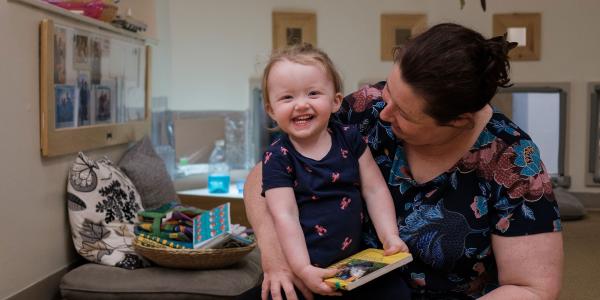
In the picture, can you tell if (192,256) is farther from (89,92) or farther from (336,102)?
(336,102)

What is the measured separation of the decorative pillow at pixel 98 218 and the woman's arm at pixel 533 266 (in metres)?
1.56

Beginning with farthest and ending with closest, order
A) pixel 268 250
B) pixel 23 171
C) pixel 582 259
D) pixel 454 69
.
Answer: pixel 582 259, pixel 23 171, pixel 268 250, pixel 454 69

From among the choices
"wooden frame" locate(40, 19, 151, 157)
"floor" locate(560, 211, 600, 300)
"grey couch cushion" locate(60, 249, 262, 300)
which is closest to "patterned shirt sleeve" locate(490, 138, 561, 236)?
"grey couch cushion" locate(60, 249, 262, 300)

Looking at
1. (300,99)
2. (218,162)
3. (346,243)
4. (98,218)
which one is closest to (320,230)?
(346,243)

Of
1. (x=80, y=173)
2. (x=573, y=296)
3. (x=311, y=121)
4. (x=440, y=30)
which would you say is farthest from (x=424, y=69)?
(x=573, y=296)

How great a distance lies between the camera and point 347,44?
14.8ft

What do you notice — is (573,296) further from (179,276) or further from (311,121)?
(311,121)

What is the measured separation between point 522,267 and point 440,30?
50cm

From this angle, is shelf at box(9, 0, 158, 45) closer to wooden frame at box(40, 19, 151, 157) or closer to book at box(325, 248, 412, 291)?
wooden frame at box(40, 19, 151, 157)

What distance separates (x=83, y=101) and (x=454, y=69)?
1.85m

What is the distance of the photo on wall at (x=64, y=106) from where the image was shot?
248cm

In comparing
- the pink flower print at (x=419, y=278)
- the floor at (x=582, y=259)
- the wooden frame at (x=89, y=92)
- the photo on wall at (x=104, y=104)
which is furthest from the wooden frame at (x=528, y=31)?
the pink flower print at (x=419, y=278)

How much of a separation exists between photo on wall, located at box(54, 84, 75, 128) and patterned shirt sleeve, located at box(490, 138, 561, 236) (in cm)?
164

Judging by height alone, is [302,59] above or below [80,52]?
below
